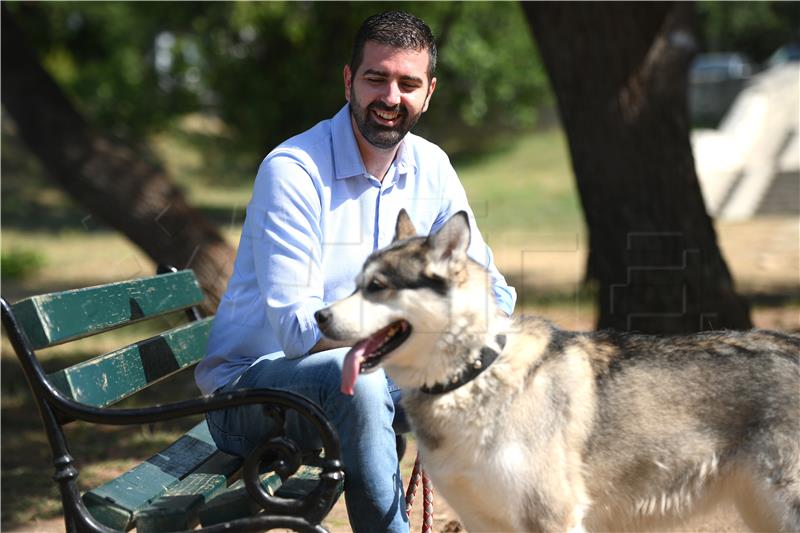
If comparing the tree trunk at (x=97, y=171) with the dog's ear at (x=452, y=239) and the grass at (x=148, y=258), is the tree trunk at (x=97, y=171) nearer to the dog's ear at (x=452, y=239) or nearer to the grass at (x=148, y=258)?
the grass at (x=148, y=258)

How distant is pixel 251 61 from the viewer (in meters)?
19.9

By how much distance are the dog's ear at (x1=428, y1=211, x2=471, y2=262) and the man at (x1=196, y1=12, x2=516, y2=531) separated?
0.50 m

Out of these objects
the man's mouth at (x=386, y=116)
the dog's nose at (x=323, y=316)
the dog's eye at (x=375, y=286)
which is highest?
the man's mouth at (x=386, y=116)

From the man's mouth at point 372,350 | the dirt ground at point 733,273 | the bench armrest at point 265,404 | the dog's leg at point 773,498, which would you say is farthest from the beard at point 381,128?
the dirt ground at point 733,273

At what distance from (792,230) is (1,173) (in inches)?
632

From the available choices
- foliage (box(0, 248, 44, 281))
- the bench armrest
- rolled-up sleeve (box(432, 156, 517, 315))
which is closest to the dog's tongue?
the bench armrest

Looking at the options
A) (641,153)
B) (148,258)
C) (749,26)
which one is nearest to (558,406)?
(641,153)

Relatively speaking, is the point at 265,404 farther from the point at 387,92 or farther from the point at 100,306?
the point at 387,92

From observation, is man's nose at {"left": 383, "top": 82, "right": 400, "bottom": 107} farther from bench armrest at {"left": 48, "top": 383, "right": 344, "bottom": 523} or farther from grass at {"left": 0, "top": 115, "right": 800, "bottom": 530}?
grass at {"left": 0, "top": 115, "right": 800, "bottom": 530}

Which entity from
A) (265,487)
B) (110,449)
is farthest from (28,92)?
(265,487)

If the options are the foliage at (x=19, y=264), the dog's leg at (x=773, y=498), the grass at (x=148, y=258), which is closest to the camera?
the dog's leg at (x=773, y=498)

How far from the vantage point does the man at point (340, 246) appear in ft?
11.1

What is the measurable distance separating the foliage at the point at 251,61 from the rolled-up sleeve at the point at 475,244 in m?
13.6

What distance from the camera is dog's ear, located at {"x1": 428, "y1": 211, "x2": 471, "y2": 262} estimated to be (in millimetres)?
3080
